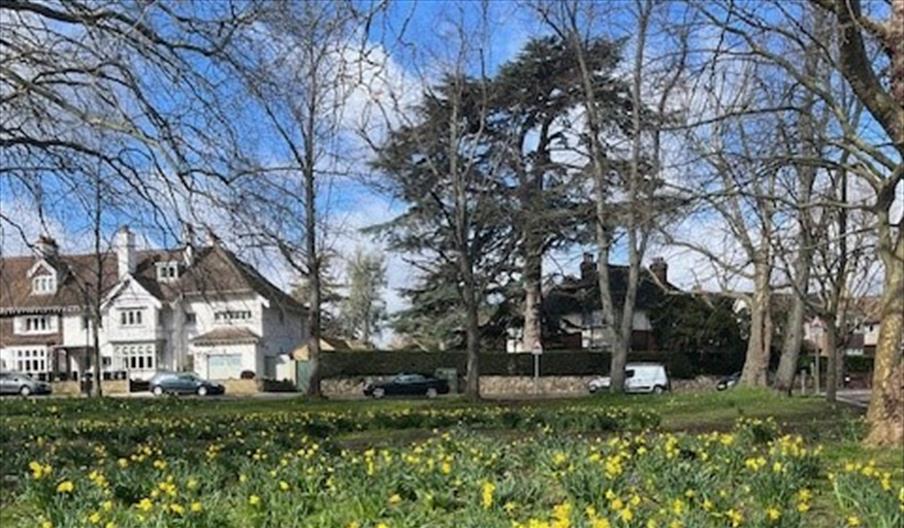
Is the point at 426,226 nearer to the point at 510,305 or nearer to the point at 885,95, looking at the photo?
the point at 510,305

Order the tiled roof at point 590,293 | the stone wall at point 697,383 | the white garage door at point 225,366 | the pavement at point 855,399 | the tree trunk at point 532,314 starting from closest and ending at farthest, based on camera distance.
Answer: the pavement at point 855,399
the tree trunk at point 532,314
the tiled roof at point 590,293
the stone wall at point 697,383
the white garage door at point 225,366

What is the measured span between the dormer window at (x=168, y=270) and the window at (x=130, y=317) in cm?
5241

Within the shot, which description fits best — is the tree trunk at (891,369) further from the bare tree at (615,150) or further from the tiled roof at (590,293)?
the tiled roof at (590,293)

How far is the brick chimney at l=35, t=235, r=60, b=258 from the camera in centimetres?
974

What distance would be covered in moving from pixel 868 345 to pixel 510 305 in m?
51.6

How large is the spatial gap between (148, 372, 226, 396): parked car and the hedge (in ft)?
19.9

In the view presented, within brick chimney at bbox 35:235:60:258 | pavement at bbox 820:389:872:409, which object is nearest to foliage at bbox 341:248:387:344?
pavement at bbox 820:389:872:409

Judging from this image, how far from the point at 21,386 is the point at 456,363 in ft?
69.9

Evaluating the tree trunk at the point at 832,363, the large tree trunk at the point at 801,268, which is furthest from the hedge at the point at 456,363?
the tree trunk at the point at 832,363

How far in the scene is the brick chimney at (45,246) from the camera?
9742 millimetres

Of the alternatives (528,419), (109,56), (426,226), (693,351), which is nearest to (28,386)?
(426,226)

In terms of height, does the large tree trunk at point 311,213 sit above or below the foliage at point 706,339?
above

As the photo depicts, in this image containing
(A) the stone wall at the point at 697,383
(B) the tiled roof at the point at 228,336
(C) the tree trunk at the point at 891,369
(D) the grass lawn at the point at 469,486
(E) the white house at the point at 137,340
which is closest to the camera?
(D) the grass lawn at the point at 469,486

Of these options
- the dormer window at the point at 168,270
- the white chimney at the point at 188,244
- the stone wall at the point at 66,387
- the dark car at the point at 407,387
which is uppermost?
the white chimney at the point at 188,244
